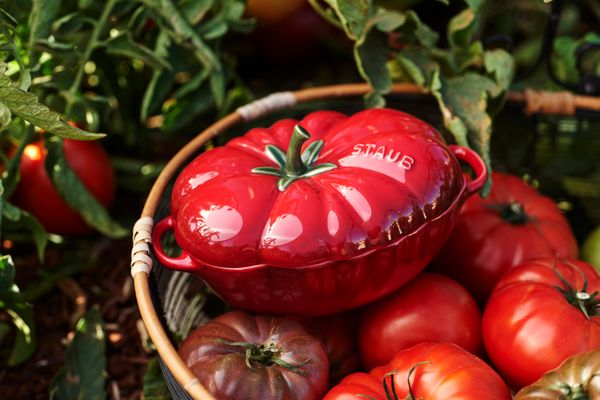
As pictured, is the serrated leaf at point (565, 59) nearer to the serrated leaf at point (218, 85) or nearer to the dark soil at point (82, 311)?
the serrated leaf at point (218, 85)

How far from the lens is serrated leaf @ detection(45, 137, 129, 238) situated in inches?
62.7

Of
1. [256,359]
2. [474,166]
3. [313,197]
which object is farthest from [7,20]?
[474,166]

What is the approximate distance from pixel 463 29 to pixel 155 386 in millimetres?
1005

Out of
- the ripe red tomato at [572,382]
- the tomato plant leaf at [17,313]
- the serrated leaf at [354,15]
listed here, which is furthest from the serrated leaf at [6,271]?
the ripe red tomato at [572,382]

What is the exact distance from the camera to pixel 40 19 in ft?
4.66

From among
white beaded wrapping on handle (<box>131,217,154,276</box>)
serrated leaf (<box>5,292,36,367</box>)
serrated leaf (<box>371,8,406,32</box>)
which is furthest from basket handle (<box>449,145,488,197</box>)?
serrated leaf (<box>5,292,36,367</box>)

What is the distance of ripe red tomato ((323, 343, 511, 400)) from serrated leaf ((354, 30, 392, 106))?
60 cm

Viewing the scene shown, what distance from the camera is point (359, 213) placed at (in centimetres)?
115

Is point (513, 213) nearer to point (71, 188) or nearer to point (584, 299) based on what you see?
point (584, 299)

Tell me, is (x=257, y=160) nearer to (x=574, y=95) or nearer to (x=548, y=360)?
(x=548, y=360)

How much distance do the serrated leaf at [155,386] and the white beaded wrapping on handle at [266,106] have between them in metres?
0.54

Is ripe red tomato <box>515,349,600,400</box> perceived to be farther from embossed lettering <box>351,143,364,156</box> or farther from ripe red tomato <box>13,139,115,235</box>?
ripe red tomato <box>13,139,115,235</box>

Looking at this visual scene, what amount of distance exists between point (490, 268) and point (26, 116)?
920 millimetres

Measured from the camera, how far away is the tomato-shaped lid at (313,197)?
1132mm
